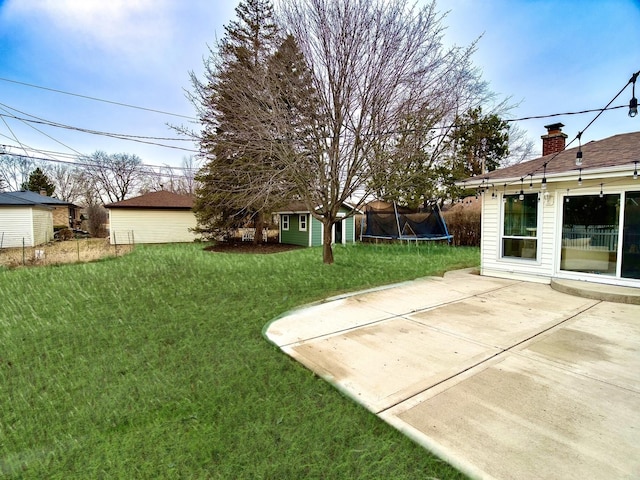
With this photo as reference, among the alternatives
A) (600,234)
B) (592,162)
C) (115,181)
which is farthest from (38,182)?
(600,234)

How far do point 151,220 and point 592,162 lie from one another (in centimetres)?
1866

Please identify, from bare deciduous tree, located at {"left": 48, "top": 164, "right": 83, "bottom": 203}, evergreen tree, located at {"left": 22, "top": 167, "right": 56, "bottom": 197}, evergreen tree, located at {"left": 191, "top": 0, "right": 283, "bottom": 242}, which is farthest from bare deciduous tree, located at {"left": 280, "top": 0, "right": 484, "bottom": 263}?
bare deciduous tree, located at {"left": 48, "top": 164, "right": 83, "bottom": 203}

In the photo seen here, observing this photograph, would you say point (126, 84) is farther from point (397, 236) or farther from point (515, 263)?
point (515, 263)

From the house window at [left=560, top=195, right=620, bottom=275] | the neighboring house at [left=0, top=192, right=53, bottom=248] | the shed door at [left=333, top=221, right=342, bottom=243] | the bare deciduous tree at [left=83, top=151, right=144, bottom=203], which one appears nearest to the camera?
the house window at [left=560, top=195, right=620, bottom=275]

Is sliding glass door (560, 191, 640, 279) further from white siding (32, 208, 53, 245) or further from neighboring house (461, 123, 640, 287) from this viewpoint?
white siding (32, 208, 53, 245)

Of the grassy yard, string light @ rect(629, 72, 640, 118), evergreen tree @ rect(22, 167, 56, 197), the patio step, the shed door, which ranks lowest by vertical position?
the grassy yard

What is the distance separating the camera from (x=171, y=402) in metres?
2.54

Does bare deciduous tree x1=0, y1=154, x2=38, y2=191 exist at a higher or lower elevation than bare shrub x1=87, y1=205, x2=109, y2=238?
higher

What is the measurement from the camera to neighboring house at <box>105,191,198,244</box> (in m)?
17.1

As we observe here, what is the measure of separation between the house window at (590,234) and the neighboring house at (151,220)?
15.7 metres

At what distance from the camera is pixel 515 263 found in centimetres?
697

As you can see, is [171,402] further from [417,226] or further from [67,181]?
[67,181]

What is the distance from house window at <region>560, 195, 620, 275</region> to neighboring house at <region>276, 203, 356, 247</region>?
31.9 ft

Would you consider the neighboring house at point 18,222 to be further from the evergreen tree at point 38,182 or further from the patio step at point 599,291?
the patio step at point 599,291
